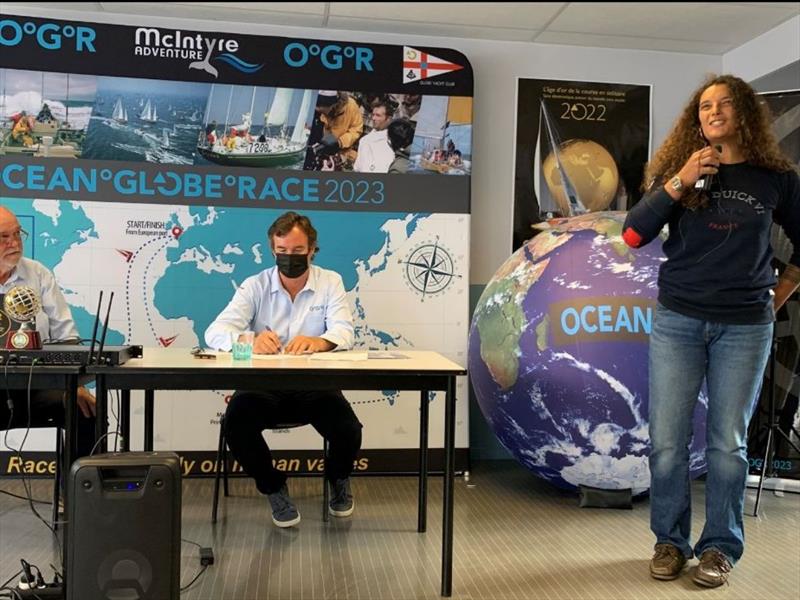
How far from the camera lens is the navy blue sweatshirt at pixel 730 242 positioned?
238 cm

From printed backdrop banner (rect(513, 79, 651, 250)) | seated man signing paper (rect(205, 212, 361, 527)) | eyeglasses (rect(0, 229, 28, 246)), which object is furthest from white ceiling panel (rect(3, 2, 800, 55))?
eyeglasses (rect(0, 229, 28, 246))

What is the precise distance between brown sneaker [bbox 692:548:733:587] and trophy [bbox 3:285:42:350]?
88.9 inches

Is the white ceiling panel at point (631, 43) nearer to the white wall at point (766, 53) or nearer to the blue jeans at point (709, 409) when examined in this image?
the white wall at point (766, 53)

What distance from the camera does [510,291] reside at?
336 centimetres

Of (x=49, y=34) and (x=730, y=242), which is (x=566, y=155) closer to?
(x=730, y=242)

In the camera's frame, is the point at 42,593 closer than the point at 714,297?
Yes

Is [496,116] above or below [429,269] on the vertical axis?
above

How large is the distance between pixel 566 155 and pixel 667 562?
8.53ft

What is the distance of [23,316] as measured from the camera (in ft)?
7.97

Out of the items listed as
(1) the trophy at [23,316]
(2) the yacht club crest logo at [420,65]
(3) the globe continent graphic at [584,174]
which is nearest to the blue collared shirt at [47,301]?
(1) the trophy at [23,316]

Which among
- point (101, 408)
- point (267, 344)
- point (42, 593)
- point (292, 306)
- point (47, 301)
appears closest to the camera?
point (42, 593)

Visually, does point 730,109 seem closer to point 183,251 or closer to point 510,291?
point 510,291

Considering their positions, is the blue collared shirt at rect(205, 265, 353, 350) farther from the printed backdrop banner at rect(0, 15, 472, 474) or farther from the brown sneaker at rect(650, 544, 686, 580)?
the brown sneaker at rect(650, 544, 686, 580)

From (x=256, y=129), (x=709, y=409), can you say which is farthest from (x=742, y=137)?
(x=256, y=129)
